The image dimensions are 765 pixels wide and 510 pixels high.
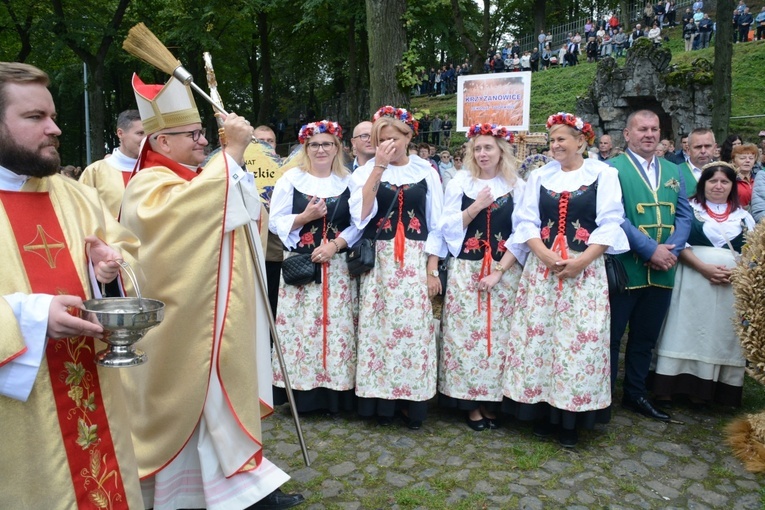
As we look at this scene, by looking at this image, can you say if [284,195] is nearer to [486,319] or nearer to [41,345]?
[486,319]

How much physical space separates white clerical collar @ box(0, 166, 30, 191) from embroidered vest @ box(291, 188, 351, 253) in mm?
2558

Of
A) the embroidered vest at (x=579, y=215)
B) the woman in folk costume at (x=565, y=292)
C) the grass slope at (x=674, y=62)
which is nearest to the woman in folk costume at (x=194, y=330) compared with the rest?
the woman in folk costume at (x=565, y=292)

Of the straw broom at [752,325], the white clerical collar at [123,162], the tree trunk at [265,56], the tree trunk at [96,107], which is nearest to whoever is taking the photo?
the straw broom at [752,325]

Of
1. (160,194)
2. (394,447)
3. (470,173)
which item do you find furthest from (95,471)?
(470,173)

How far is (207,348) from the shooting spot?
3.21 m

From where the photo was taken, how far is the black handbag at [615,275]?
4383 mm

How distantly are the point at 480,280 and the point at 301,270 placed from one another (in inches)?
51.4

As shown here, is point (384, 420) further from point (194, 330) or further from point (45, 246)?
point (45, 246)

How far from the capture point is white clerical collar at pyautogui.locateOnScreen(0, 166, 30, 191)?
2.28 m

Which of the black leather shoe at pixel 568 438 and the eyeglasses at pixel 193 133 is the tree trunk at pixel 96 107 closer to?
the eyeglasses at pixel 193 133

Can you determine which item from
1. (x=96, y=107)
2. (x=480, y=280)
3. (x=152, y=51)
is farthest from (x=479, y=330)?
(x=96, y=107)

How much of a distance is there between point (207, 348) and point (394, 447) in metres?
1.69

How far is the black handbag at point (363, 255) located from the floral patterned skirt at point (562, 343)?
3.60 feet

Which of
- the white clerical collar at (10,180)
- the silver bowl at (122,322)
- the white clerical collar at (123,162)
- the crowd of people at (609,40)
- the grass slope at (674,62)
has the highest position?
the crowd of people at (609,40)
